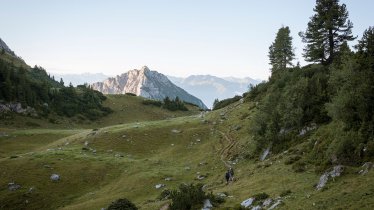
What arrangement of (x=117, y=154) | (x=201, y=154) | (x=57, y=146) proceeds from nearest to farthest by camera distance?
(x=201, y=154), (x=117, y=154), (x=57, y=146)

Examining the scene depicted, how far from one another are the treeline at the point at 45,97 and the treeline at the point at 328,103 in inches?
3604

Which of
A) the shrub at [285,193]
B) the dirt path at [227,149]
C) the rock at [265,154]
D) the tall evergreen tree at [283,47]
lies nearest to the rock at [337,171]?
the shrub at [285,193]

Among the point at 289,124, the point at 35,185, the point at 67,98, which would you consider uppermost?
the point at 67,98

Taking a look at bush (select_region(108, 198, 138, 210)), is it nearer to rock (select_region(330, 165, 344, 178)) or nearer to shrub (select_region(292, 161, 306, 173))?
shrub (select_region(292, 161, 306, 173))

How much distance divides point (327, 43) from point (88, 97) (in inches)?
4196

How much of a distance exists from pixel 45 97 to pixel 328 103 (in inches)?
4630

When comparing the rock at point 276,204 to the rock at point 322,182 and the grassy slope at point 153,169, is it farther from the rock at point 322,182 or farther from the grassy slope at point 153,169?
the rock at point 322,182

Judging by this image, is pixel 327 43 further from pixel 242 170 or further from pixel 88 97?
pixel 88 97

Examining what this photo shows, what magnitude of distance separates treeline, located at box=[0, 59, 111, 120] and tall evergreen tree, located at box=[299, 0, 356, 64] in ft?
298

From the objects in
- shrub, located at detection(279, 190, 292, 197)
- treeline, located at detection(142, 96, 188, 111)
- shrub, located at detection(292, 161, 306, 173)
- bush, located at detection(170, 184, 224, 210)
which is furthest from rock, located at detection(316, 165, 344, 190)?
treeline, located at detection(142, 96, 188, 111)

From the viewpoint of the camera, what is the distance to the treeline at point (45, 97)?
12031 centimetres

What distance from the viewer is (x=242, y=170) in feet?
148

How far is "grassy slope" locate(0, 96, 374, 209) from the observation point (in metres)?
27.9

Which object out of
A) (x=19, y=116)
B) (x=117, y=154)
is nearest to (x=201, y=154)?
(x=117, y=154)
